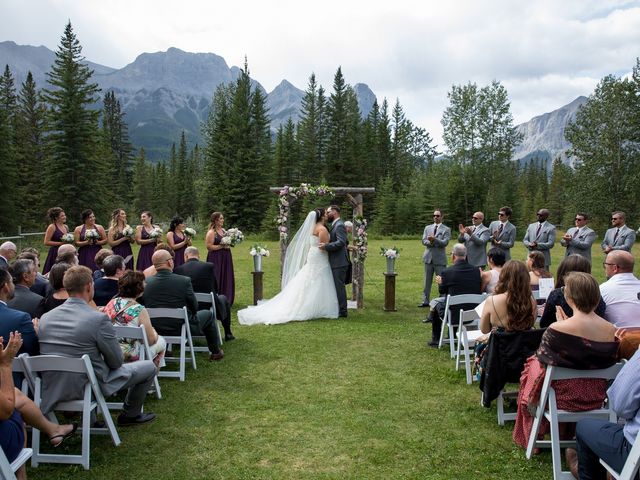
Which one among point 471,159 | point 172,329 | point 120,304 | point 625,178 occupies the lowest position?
point 172,329

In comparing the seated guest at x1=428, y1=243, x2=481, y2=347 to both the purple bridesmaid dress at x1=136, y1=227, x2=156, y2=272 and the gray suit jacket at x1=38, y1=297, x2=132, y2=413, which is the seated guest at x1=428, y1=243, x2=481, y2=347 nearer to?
the gray suit jacket at x1=38, y1=297, x2=132, y2=413

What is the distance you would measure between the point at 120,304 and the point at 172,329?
1.22 meters

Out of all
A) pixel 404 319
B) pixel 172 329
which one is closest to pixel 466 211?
pixel 404 319

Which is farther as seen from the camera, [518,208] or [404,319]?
[518,208]

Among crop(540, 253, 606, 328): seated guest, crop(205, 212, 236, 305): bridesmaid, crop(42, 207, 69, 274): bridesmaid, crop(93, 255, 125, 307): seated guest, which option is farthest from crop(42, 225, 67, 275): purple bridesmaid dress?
crop(540, 253, 606, 328): seated guest

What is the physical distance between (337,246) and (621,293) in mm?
5790

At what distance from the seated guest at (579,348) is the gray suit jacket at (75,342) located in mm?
3511

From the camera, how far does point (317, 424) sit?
4973 millimetres

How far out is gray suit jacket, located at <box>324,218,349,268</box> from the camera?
9.96 meters

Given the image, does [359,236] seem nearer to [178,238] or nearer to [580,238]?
[178,238]

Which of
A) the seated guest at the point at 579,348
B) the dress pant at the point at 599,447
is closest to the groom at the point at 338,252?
the seated guest at the point at 579,348

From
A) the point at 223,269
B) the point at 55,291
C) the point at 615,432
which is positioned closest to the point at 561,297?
the point at 615,432

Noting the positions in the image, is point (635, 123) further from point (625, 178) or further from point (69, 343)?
point (69, 343)

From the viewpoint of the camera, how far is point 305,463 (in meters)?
4.18
